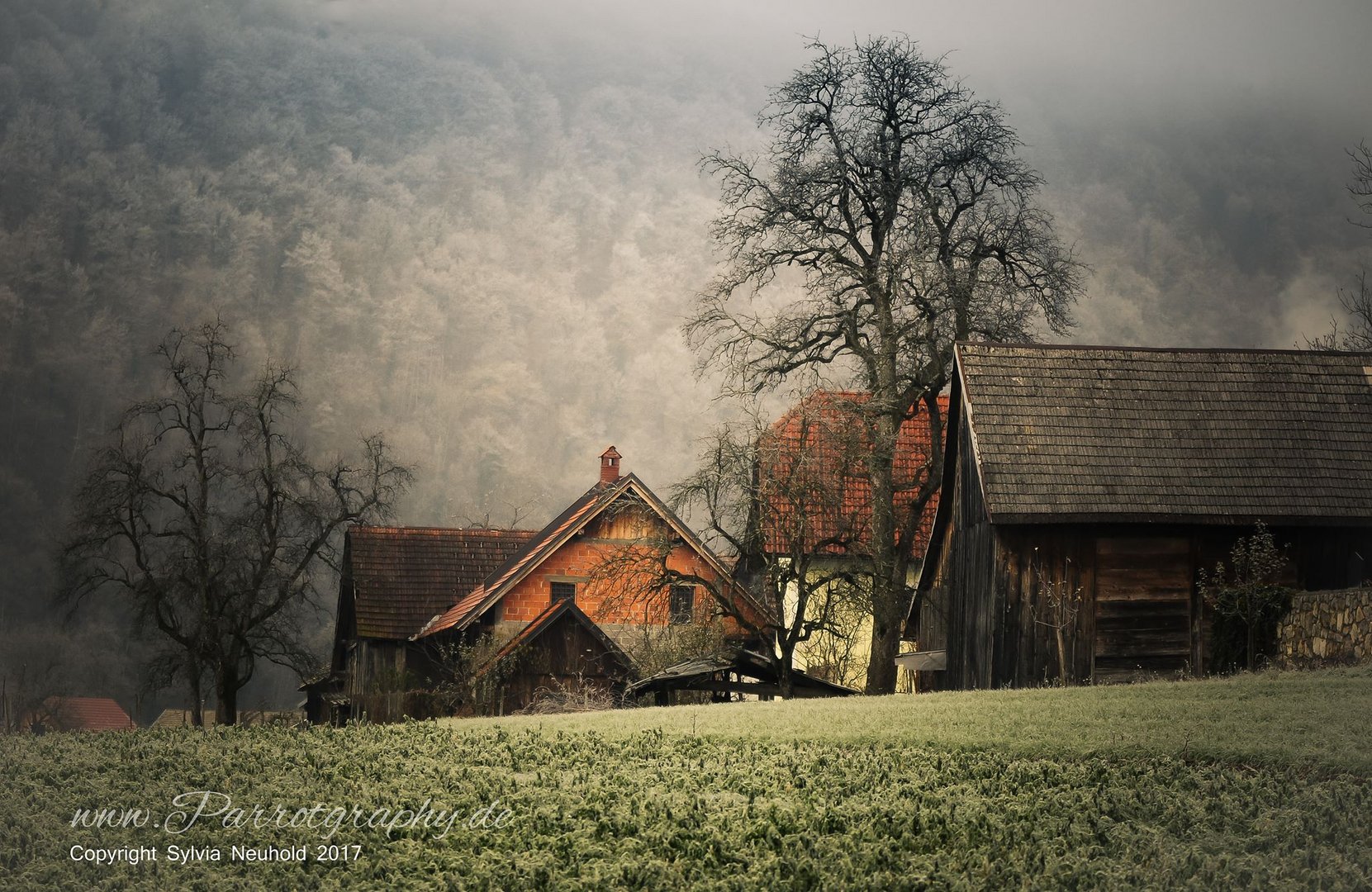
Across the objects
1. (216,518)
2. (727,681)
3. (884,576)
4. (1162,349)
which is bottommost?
(727,681)

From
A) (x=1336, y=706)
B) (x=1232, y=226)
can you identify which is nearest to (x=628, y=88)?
(x=1232, y=226)

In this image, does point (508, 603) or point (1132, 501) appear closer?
point (1132, 501)

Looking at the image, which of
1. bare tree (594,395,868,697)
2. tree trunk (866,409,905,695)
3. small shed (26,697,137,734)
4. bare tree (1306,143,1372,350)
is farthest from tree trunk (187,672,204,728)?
bare tree (1306,143,1372,350)

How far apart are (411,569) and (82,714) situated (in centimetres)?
Result: 2983

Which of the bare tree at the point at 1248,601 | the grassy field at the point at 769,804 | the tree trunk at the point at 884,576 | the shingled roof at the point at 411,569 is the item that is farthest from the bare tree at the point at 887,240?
the grassy field at the point at 769,804

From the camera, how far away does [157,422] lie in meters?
45.7

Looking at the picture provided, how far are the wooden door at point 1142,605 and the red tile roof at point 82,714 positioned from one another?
40726mm

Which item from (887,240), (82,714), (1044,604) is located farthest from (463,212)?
(1044,604)

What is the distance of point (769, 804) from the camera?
10961 mm

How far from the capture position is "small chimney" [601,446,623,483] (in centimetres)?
4778

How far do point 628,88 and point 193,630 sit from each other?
→ 9935cm

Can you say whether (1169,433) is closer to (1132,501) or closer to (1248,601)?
(1132,501)

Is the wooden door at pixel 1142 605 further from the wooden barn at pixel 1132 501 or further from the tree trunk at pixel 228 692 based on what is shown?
the tree trunk at pixel 228 692

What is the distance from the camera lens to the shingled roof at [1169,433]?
24.2m
